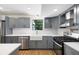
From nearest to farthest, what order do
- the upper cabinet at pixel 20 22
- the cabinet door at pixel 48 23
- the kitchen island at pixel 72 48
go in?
the kitchen island at pixel 72 48
the upper cabinet at pixel 20 22
the cabinet door at pixel 48 23

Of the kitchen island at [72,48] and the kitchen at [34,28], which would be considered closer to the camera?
the kitchen island at [72,48]

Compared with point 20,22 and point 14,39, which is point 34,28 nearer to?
point 20,22

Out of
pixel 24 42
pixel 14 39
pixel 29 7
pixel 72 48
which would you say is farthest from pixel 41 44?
pixel 72 48

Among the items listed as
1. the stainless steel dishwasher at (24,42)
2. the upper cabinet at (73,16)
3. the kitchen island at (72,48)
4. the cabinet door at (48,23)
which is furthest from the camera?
the cabinet door at (48,23)

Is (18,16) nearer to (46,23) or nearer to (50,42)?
(46,23)

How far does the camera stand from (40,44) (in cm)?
532

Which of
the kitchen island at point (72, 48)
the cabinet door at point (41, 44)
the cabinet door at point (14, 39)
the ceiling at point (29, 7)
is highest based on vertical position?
the ceiling at point (29, 7)

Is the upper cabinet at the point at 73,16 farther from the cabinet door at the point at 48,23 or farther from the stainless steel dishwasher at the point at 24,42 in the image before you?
the cabinet door at the point at 48,23

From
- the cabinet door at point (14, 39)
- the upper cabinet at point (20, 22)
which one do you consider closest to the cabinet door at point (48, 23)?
the upper cabinet at point (20, 22)

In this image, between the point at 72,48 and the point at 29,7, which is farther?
the point at 29,7

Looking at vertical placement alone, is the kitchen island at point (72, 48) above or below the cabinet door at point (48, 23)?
below

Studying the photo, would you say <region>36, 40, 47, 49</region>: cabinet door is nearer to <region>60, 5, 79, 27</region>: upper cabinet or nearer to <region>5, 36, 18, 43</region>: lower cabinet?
<region>5, 36, 18, 43</region>: lower cabinet
